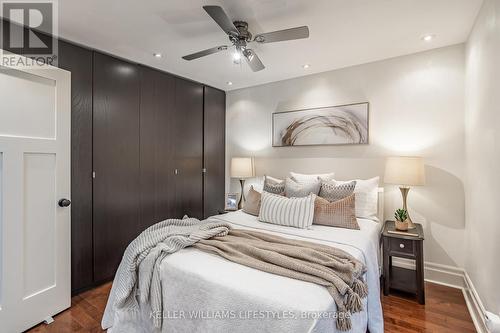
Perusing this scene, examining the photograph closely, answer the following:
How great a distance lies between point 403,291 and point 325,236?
3.91 ft

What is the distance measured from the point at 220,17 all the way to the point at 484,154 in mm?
2236

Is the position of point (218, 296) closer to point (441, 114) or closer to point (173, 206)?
point (173, 206)

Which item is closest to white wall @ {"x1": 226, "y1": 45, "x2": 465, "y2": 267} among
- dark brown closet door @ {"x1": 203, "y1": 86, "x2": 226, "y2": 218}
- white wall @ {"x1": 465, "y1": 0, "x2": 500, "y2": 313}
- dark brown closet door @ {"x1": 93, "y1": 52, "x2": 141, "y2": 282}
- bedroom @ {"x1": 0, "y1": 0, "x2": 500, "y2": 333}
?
bedroom @ {"x1": 0, "y1": 0, "x2": 500, "y2": 333}

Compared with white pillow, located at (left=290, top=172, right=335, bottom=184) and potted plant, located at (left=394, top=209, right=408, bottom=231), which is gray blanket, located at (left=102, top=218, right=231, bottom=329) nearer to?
white pillow, located at (left=290, top=172, right=335, bottom=184)

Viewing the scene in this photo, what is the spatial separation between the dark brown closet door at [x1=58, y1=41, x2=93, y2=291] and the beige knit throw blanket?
1.49 metres

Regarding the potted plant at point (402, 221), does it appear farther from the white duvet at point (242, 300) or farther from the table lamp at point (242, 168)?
the table lamp at point (242, 168)

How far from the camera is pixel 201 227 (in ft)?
7.14

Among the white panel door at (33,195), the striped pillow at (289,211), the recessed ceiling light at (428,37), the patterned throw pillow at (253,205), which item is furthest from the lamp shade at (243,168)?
the recessed ceiling light at (428,37)

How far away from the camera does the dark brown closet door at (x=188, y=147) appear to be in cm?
363

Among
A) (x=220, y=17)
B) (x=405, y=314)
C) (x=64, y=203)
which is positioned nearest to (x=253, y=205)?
(x=405, y=314)

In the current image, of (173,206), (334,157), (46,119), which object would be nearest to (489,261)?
(334,157)

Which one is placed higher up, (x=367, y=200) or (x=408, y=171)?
(x=408, y=171)

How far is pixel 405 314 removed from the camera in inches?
88.1

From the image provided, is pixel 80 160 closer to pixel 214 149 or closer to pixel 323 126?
pixel 214 149
